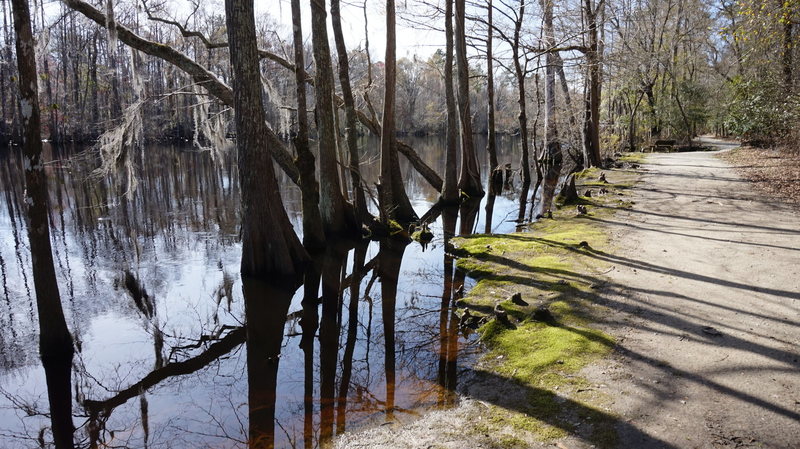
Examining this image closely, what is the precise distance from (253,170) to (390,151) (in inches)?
223

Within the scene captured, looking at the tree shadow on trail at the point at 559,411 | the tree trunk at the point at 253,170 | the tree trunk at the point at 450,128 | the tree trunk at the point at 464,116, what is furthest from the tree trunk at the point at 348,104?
the tree shadow on trail at the point at 559,411

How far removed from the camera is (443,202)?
16547 millimetres

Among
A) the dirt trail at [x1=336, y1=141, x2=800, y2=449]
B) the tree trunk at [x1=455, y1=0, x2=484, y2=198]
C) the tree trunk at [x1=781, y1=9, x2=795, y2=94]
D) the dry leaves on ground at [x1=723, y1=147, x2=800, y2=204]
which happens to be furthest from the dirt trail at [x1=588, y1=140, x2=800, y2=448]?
the tree trunk at [x1=455, y1=0, x2=484, y2=198]

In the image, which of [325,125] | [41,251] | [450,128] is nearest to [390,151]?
[325,125]

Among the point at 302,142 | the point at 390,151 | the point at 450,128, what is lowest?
the point at 390,151

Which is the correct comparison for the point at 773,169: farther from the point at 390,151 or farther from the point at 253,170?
the point at 253,170

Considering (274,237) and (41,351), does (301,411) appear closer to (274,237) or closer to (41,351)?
(41,351)

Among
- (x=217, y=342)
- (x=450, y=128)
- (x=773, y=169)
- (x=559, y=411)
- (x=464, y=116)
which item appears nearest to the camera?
(x=559, y=411)

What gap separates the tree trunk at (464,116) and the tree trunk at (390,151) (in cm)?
347

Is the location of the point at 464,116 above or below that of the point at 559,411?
above

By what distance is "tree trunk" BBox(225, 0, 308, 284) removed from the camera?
8.29 metres

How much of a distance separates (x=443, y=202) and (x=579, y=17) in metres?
9.20

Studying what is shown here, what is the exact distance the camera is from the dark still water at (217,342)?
474cm

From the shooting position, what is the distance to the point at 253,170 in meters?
8.56
